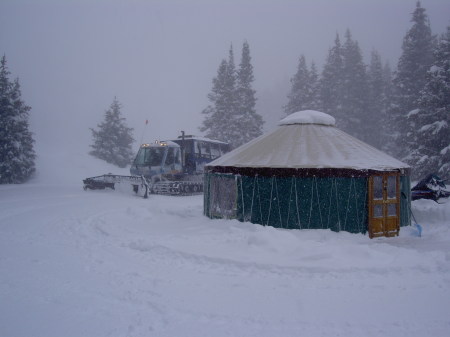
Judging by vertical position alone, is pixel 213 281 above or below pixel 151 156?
below

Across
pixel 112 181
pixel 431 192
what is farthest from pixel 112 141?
pixel 431 192

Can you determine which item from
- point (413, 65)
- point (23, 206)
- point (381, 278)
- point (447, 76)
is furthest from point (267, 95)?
point (381, 278)

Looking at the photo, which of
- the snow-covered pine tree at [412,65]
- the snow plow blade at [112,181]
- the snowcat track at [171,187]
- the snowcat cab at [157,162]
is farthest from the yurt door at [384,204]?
the snow-covered pine tree at [412,65]

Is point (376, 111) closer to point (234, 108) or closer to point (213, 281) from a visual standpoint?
point (234, 108)

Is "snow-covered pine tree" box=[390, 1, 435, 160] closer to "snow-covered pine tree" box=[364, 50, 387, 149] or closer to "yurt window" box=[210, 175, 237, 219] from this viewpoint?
"snow-covered pine tree" box=[364, 50, 387, 149]

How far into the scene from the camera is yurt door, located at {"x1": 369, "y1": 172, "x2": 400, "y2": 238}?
1003cm

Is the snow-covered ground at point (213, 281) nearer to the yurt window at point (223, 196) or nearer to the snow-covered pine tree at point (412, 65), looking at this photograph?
the yurt window at point (223, 196)

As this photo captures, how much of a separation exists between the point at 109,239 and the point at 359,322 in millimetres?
6380

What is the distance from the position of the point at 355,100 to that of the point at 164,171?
2188 centimetres

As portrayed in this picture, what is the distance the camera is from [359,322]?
493 cm

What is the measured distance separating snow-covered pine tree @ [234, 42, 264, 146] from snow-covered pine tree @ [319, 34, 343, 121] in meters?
6.69

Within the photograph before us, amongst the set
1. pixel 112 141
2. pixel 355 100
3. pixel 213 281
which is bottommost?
pixel 213 281

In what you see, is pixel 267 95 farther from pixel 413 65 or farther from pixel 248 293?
pixel 248 293

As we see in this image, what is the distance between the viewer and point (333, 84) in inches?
1425
